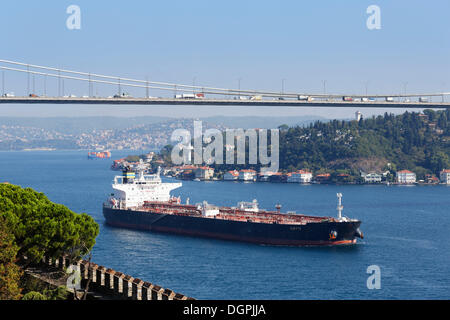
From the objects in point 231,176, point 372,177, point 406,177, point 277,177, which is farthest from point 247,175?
point 406,177

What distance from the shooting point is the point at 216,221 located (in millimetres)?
30656

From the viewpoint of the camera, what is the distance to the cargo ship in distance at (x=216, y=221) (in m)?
28.2

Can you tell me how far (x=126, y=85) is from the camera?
48312mm

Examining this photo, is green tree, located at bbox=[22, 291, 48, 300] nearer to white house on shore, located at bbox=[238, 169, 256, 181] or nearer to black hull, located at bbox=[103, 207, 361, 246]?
black hull, located at bbox=[103, 207, 361, 246]

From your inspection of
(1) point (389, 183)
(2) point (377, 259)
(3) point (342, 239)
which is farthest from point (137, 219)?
(1) point (389, 183)

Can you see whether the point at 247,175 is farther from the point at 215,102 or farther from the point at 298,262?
the point at 298,262

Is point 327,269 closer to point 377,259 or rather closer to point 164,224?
point 377,259

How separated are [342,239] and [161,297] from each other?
19.3 meters

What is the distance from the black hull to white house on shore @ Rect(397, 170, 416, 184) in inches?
1862

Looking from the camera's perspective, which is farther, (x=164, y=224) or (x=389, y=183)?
(x=389, y=183)

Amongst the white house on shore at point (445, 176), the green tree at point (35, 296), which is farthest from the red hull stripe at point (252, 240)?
the white house on shore at point (445, 176)
